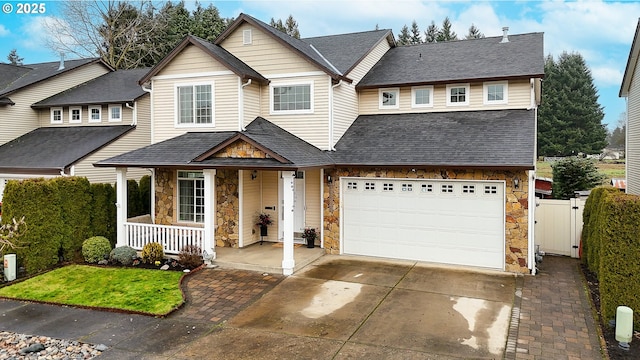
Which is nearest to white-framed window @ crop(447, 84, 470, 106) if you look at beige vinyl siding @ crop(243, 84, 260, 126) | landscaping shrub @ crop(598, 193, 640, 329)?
beige vinyl siding @ crop(243, 84, 260, 126)

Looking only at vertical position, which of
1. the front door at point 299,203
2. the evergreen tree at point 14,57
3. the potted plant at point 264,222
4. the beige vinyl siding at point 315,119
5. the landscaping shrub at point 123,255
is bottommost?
the landscaping shrub at point 123,255

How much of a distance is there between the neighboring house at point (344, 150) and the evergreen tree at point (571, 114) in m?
29.4

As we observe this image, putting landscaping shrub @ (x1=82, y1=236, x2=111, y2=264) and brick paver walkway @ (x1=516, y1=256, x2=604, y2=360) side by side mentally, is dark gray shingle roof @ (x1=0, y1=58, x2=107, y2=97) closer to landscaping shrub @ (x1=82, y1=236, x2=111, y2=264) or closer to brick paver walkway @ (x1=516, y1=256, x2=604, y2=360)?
landscaping shrub @ (x1=82, y1=236, x2=111, y2=264)

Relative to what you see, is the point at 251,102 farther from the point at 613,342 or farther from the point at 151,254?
the point at 613,342

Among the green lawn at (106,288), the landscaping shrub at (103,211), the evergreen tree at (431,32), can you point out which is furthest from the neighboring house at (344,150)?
the evergreen tree at (431,32)

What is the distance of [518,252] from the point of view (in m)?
10.7

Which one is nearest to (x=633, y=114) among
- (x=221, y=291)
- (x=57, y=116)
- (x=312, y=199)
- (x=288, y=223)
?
(x=312, y=199)

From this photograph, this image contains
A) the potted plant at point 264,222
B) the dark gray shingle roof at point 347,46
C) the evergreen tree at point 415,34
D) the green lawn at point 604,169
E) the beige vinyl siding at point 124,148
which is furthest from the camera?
the evergreen tree at point 415,34

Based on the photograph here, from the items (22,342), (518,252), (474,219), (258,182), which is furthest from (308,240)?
(22,342)

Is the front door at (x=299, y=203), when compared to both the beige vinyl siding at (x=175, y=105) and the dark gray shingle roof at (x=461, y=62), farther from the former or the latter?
the dark gray shingle roof at (x=461, y=62)

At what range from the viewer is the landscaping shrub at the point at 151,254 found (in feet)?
37.9

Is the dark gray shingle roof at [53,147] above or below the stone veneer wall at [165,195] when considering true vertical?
above

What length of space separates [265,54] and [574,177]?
1366 cm

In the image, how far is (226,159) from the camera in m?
11.3
